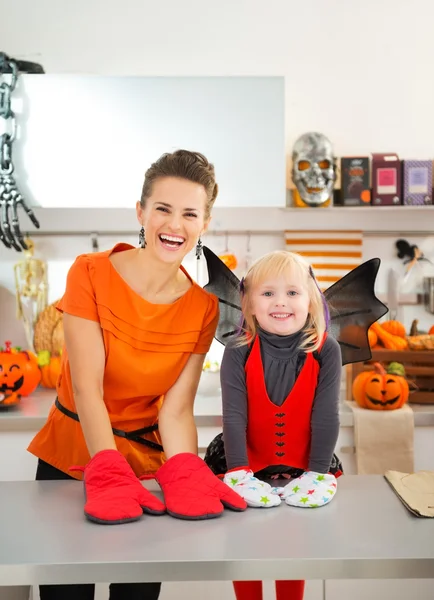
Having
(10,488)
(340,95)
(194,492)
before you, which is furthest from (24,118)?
(194,492)

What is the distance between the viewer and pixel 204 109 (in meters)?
2.37

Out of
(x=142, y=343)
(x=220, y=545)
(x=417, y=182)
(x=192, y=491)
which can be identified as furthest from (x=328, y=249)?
(x=220, y=545)

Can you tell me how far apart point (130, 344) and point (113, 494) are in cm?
36

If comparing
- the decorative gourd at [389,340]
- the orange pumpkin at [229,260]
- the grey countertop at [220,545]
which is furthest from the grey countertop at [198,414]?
the grey countertop at [220,545]

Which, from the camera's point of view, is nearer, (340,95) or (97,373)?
(97,373)

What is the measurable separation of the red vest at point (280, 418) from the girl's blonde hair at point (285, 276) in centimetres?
3

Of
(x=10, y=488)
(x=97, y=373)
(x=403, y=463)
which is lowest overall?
(x=403, y=463)

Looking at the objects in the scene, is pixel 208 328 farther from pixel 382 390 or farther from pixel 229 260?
pixel 229 260

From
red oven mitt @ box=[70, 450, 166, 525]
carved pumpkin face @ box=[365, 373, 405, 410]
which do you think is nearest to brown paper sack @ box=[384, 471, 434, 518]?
red oven mitt @ box=[70, 450, 166, 525]

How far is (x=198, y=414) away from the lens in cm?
220

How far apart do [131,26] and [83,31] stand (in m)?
0.18

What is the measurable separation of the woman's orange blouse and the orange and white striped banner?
4.14ft

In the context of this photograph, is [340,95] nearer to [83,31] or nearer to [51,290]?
[83,31]

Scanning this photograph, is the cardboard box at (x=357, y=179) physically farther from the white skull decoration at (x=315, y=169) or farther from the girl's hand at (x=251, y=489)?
the girl's hand at (x=251, y=489)
